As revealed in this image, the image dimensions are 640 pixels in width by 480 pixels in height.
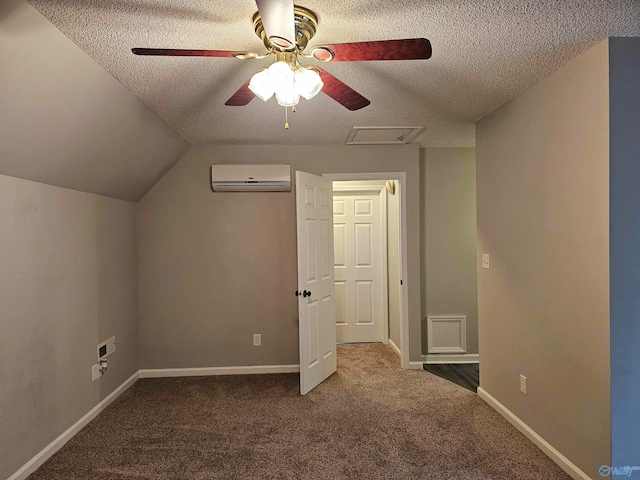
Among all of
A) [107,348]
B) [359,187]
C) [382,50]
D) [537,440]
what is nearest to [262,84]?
[382,50]

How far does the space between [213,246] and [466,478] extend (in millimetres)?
2945

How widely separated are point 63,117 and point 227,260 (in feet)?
7.09

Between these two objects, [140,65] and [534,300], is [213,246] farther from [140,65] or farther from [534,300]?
[534,300]

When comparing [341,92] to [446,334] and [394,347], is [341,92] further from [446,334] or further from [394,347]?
[394,347]

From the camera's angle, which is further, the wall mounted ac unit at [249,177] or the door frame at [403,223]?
the door frame at [403,223]

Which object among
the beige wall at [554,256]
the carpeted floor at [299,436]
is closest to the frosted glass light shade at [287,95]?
the beige wall at [554,256]

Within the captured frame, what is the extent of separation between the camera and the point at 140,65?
2.22m

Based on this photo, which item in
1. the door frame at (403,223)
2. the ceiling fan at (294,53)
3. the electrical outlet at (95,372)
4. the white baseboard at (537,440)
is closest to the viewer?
the ceiling fan at (294,53)

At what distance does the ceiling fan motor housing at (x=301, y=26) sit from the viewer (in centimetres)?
170

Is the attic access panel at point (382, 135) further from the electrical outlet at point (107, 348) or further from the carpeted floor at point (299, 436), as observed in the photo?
the electrical outlet at point (107, 348)

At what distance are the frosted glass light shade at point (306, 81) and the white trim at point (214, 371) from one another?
3145mm

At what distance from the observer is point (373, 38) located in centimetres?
198

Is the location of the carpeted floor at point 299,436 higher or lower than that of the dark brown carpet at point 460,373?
lower

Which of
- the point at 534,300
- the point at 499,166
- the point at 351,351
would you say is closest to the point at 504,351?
the point at 534,300
